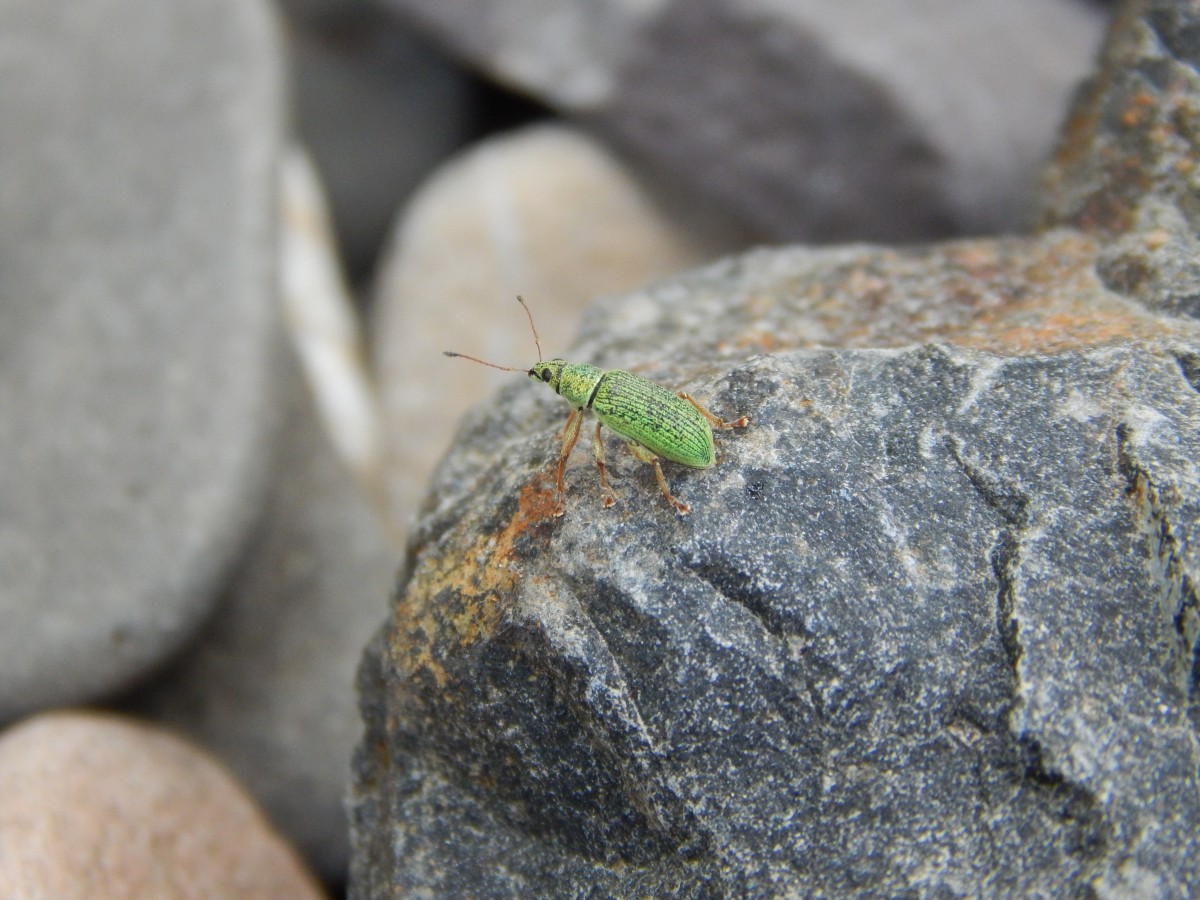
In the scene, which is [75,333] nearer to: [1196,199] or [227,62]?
[227,62]

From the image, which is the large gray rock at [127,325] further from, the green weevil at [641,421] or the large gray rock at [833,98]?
the green weevil at [641,421]

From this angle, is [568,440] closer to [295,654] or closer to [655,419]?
[655,419]

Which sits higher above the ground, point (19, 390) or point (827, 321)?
point (827, 321)

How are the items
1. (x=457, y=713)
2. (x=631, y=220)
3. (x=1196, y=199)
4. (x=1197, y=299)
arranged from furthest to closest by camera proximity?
(x=631, y=220) < (x=1196, y=199) < (x=1197, y=299) < (x=457, y=713)

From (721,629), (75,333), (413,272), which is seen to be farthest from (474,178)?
(721,629)

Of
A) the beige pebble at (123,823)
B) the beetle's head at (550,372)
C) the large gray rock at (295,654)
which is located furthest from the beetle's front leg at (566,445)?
the large gray rock at (295,654)

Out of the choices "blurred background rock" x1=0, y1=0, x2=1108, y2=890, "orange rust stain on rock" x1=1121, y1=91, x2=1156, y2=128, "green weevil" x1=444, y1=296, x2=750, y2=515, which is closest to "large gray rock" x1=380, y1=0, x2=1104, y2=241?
"blurred background rock" x1=0, y1=0, x2=1108, y2=890
